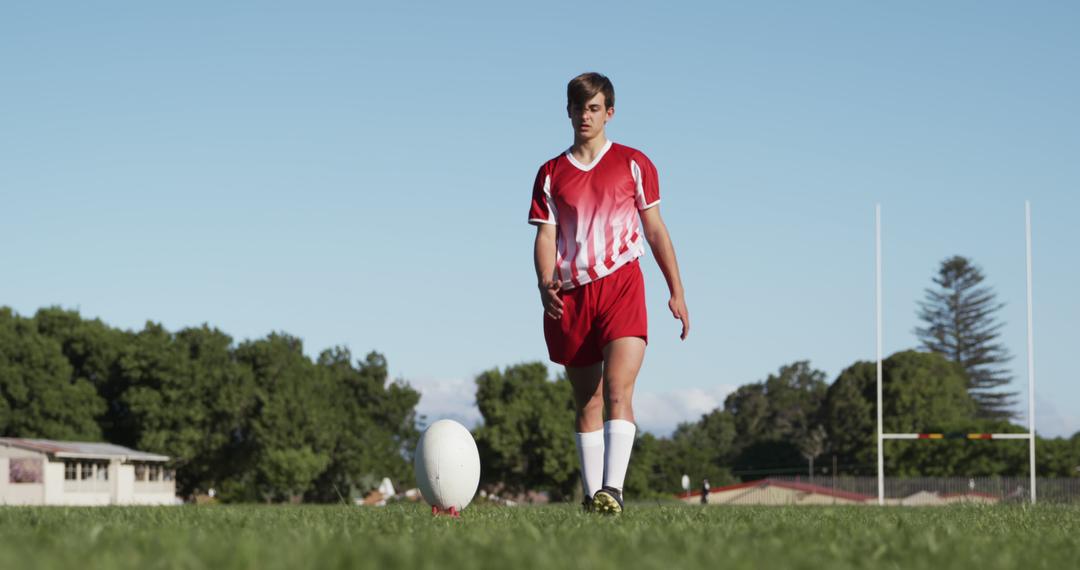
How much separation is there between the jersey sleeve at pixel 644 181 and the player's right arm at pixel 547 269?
0.55 m

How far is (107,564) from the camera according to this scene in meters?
2.84

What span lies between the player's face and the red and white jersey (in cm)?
14

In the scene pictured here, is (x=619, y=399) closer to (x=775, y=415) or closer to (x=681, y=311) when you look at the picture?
(x=681, y=311)

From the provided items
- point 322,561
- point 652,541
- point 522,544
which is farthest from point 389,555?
point 652,541

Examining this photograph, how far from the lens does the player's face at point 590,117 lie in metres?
7.00

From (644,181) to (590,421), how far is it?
4.82 feet

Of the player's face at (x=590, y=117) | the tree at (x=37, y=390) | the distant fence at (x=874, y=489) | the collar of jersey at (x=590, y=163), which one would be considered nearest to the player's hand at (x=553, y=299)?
the collar of jersey at (x=590, y=163)

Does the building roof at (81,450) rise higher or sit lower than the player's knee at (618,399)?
lower

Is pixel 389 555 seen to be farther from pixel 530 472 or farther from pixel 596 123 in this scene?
pixel 530 472

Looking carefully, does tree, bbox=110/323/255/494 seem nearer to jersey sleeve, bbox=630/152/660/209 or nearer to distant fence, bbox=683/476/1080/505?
distant fence, bbox=683/476/1080/505

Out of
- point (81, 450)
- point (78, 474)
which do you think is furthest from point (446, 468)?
point (78, 474)

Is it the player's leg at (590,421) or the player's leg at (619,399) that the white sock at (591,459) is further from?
the player's leg at (619,399)

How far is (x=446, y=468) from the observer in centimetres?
750

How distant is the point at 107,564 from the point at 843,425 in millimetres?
96940
